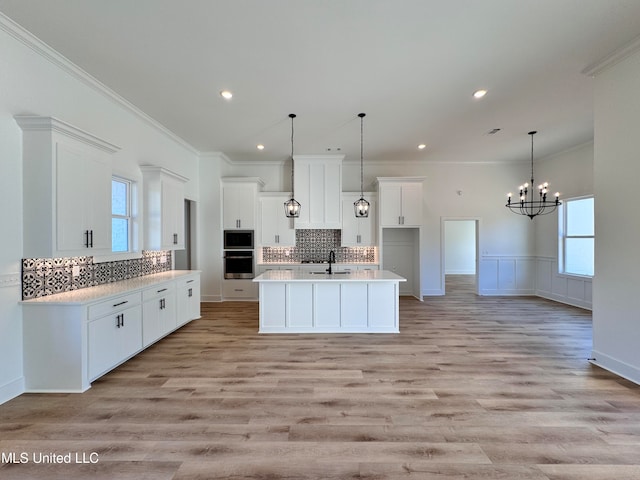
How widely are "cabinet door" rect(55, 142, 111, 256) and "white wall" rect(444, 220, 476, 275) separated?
1156cm

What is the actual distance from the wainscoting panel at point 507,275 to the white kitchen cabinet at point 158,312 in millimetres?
6978

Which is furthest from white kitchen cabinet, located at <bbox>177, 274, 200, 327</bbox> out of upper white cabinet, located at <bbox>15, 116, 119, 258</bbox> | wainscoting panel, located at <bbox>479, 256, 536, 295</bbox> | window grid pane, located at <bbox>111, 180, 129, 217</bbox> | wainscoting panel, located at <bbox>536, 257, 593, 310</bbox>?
wainscoting panel, located at <bbox>536, 257, 593, 310</bbox>

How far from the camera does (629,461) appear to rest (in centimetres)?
187

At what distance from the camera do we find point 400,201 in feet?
22.3

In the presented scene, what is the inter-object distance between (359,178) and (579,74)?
177 inches

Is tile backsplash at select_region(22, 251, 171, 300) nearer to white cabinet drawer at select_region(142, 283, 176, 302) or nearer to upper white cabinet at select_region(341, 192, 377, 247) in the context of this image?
white cabinet drawer at select_region(142, 283, 176, 302)

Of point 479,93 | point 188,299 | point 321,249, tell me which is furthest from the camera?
point 321,249

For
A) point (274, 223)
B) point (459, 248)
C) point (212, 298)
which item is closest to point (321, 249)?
point (274, 223)

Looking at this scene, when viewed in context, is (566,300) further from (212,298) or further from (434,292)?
(212,298)

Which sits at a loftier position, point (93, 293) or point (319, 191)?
point (319, 191)

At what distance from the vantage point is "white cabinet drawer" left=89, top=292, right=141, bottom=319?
2.86 m

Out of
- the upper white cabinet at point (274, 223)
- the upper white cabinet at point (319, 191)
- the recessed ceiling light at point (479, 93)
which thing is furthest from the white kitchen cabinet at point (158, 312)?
the recessed ceiling light at point (479, 93)

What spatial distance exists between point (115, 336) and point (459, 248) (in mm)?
12042

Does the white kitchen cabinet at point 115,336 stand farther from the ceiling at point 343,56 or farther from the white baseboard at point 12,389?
the ceiling at point 343,56
